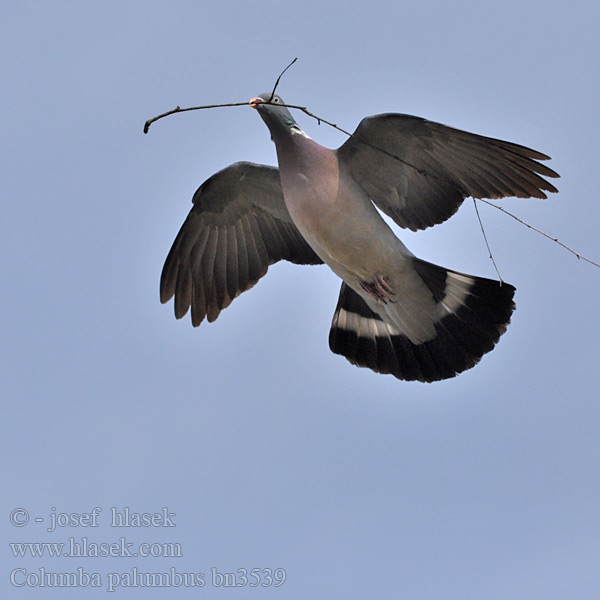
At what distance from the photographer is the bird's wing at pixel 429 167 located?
7312 mm

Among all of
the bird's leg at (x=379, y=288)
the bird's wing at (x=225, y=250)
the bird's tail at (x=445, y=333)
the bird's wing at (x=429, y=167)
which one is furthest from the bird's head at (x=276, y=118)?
the bird's tail at (x=445, y=333)

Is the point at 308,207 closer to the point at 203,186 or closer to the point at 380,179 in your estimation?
the point at 380,179

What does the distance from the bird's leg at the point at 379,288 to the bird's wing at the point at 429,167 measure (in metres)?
0.54

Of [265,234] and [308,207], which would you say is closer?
[308,207]

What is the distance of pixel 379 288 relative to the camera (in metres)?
7.91

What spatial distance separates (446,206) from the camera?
7.92 m

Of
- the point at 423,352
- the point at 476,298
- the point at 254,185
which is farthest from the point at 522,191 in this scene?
the point at 254,185

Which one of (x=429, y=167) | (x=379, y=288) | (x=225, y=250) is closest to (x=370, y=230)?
(x=379, y=288)

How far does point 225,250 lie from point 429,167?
2.10 metres

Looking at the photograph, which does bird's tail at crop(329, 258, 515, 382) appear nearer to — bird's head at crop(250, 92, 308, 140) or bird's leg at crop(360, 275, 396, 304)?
bird's leg at crop(360, 275, 396, 304)

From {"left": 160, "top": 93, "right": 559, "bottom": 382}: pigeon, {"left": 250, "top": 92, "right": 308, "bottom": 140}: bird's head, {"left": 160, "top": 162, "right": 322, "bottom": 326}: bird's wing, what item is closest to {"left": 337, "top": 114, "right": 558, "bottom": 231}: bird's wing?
{"left": 160, "top": 93, "right": 559, "bottom": 382}: pigeon

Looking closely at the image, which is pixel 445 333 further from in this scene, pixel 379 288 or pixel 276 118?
pixel 276 118

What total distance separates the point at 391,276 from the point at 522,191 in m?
1.24

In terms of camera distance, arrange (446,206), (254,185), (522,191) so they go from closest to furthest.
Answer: (522,191) < (446,206) < (254,185)
